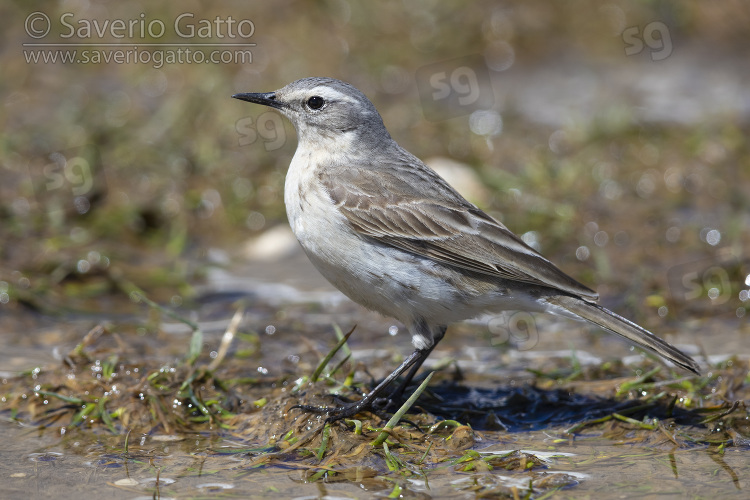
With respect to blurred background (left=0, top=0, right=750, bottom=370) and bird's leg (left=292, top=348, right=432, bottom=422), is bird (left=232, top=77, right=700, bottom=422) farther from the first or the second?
blurred background (left=0, top=0, right=750, bottom=370)

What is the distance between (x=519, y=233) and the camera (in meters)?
8.94

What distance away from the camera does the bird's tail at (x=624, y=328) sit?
540 centimetres

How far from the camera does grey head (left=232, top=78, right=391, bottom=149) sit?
641 cm

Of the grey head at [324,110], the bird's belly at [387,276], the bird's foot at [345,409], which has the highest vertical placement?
the grey head at [324,110]

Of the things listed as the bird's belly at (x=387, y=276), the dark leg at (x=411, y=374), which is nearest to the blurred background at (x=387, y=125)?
the dark leg at (x=411, y=374)

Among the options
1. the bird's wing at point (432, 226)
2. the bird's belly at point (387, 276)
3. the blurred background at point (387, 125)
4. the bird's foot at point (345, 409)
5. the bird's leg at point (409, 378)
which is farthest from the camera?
the blurred background at point (387, 125)

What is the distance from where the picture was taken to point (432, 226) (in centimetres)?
593

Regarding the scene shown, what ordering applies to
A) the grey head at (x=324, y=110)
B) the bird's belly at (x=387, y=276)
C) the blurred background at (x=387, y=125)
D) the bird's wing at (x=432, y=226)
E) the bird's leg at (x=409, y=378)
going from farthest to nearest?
1. the blurred background at (x=387, y=125)
2. the grey head at (x=324, y=110)
3. the bird's leg at (x=409, y=378)
4. the bird's wing at (x=432, y=226)
5. the bird's belly at (x=387, y=276)

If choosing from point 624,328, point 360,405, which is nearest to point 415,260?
point 360,405

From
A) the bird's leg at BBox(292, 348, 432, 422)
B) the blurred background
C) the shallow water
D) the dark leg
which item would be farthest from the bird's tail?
the blurred background

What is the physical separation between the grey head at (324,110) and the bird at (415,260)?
0.24 m

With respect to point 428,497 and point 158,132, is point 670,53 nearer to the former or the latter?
point 158,132

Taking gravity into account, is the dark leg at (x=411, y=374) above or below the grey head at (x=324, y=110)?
below

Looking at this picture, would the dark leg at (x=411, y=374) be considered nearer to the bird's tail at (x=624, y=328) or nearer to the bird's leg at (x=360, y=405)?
the bird's leg at (x=360, y=405)
